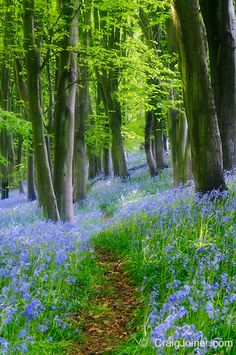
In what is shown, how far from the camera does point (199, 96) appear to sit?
23.2ft

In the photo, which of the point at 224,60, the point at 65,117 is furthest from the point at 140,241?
the point at 65,117

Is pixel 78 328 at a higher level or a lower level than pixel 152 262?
lower

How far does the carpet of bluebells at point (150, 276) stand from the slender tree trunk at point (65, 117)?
8.92 ft

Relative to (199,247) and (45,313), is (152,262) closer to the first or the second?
(199,247)

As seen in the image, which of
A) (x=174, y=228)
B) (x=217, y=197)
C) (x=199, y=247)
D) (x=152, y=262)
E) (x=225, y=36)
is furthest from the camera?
(x=225, y=36)

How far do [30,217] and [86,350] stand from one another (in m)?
8.71

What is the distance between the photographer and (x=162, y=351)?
281 cm

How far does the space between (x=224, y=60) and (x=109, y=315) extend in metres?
5.74

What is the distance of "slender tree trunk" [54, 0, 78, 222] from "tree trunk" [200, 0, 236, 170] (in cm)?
383

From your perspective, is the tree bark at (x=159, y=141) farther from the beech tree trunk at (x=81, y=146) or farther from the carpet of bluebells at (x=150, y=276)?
the carpet of bluebells at (x=150, y=276)

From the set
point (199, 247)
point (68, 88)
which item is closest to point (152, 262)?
point (199, 247)

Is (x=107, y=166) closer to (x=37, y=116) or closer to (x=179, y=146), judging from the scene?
(x=179, y=146)

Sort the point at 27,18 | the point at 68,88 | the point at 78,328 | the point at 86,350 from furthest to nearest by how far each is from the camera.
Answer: the point at 68,88
the point at 27,18
the point at 78,328
the point at 86,350

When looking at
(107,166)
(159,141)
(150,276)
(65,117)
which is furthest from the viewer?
(107,166)
